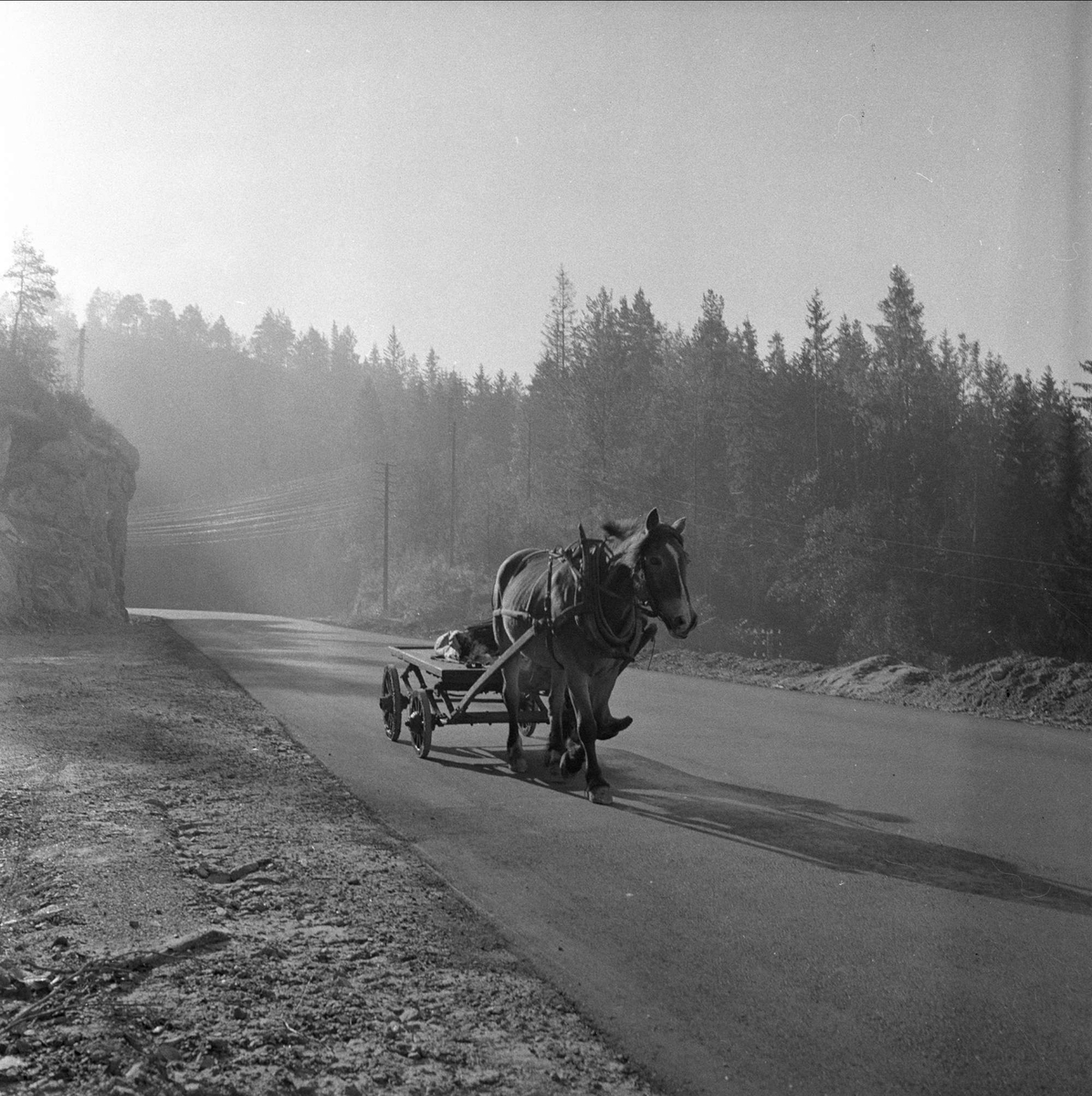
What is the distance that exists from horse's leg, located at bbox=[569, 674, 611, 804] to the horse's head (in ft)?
2.95

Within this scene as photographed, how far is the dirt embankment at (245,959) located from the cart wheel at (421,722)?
1.41 meters

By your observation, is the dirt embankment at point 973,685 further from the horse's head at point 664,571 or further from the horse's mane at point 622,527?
the horse's head at point 664,571

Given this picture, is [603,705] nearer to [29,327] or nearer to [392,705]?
[392,705]

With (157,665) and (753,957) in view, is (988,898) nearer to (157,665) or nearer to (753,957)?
(753,957)

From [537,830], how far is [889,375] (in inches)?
2035

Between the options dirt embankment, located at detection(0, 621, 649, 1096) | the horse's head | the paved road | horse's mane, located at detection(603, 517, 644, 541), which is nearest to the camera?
dirt embankment, located at detection(0, 621, 649, 1096)

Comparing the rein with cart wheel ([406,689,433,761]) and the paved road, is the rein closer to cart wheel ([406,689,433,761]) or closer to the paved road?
the paved road

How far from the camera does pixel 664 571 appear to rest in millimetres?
7590

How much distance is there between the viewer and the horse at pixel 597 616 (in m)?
7.64

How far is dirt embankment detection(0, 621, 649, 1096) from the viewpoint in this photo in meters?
3.44

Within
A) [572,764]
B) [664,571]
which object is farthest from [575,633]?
[572,764]

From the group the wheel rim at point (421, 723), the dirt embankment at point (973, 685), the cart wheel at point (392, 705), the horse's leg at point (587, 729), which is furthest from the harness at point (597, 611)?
the dirt embankment at point (973, 685)

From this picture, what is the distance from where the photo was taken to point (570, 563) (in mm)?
8414

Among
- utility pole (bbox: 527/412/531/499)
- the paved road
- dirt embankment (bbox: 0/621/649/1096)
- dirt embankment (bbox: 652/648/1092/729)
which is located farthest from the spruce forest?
dirt embankment (bbox: 0/621/649/1096)
